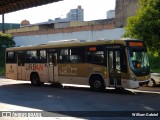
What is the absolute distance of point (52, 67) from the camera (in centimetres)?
2198

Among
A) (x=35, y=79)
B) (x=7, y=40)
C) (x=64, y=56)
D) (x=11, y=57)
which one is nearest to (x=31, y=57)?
(x=35, y=79)

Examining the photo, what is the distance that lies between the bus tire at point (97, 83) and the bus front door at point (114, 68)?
0.71m

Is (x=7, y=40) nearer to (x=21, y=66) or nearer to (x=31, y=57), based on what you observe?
(x=21, y=66)

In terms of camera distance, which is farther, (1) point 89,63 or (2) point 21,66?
(2) point 21,66

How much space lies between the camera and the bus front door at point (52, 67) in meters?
21.8

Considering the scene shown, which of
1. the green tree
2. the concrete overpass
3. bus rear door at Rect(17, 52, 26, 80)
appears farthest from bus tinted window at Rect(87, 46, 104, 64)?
bus rear door at Rect(17, 52, 26, 80)

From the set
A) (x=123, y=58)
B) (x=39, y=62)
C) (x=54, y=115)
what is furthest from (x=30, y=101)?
(x=39, y=62)

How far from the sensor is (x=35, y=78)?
936 inches

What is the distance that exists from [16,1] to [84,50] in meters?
7.18

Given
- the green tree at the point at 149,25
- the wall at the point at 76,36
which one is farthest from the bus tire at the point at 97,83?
the wall at the point at 76,36

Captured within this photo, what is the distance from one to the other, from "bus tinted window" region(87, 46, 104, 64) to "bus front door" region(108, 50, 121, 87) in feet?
1.99

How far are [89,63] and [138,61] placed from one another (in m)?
2.91

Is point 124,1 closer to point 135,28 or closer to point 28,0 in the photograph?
point 135,28

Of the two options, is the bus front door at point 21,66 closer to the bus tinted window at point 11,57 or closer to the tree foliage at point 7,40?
the bus tinted window at point 11,57
